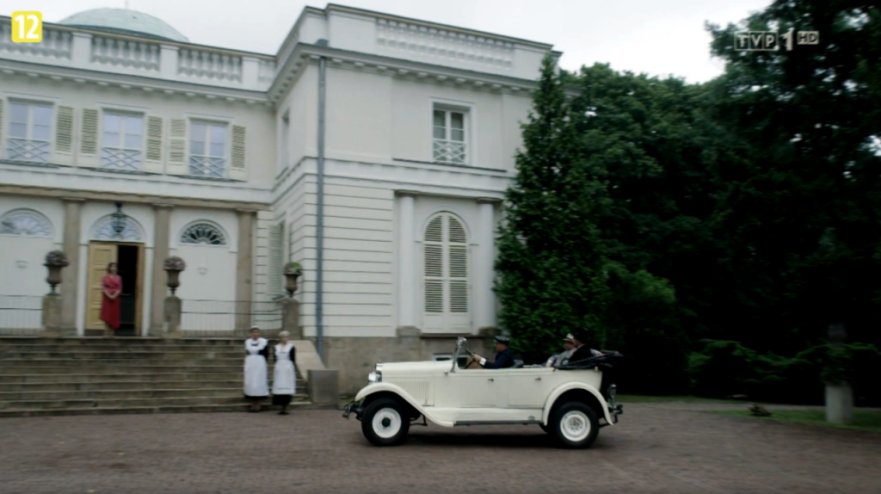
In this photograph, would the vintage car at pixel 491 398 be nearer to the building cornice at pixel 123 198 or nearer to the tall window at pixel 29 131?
the building cornice at pixel 123 198

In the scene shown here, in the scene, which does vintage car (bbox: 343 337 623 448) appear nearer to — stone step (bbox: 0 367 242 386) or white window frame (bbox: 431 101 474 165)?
stone step (bbox: 0 367 242 386)

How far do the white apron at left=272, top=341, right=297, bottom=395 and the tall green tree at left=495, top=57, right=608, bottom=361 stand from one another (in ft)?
21.8

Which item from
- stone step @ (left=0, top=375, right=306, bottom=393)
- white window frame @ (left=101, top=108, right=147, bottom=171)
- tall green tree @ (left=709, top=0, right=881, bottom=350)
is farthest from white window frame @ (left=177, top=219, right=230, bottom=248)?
tall green tree @ (left=709, top=0, right=881, bottom=350)

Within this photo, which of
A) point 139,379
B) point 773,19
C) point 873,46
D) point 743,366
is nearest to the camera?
point 873,46

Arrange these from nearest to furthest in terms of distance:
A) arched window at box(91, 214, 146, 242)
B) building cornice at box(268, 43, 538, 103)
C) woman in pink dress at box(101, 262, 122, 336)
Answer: woman in pink dress at box(101, 262, 122, 336) → building cornice at box(268, 43, 538, 103) → arched window at box(91, 214, 146, 242)

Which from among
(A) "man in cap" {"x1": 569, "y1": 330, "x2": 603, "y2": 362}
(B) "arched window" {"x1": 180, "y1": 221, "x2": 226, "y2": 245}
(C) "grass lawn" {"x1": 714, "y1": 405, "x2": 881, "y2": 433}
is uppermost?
(B) "arched window" {"x1": 180, "y1": 221, "x2": 226, "y2": 245}

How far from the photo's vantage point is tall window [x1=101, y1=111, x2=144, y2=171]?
21.3 m

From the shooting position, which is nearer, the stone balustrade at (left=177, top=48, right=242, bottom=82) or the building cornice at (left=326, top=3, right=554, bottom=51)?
the building cornice at (left=326, top=3, right=554, bottom=51)

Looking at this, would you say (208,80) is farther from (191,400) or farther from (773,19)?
(773,19)

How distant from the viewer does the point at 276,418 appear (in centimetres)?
1387

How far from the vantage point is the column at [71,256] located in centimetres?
2052

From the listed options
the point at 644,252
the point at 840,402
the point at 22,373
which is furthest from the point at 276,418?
the point at 644,252

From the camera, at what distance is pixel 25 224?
20453mm

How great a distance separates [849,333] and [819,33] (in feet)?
19.3
